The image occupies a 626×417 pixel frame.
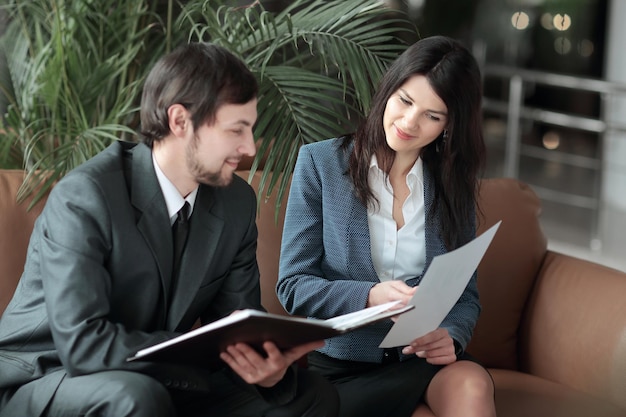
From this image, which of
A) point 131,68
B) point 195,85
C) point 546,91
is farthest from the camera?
point 546,91

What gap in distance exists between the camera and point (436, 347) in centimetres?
217

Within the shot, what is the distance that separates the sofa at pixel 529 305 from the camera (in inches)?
92.1

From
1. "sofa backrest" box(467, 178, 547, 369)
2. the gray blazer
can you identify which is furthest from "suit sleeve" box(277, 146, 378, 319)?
"sofa backrest" box(467, 178, 547, 369)

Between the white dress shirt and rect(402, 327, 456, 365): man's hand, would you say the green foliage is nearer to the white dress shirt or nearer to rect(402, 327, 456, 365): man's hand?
the white dress shirt

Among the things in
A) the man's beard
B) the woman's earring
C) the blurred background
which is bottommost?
the blurred background

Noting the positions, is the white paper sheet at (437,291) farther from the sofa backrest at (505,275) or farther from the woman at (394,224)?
the sofa backrest at (505,275)

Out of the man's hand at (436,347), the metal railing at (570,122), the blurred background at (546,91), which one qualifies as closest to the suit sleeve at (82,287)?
the man's hand at (436,347)

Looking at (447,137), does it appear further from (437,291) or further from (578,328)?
(578,328)

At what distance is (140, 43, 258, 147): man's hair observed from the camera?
1.81 m

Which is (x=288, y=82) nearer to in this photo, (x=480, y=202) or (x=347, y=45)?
(x=347, y=45)

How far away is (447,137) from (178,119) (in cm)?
76

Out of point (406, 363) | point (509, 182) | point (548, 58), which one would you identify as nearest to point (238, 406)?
point (406, 363)

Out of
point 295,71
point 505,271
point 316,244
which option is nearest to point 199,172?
point 316,244

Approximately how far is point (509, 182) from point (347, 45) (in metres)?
0.65
